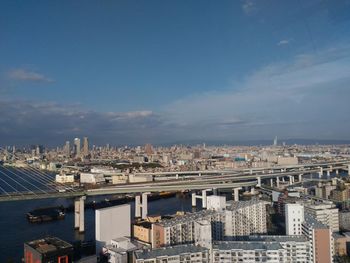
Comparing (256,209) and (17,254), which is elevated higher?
(256,209)

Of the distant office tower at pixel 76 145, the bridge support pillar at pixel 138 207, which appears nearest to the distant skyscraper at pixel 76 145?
the distant office tower at pixel 76 145

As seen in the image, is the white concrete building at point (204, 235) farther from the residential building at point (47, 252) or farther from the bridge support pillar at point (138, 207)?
the bridge support pillar at point (138, 207)

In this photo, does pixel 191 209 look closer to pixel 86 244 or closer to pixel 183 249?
pixel 86 244

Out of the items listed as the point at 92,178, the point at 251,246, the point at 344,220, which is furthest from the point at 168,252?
the point at 92,178

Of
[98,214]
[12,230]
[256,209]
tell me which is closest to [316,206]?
[256,209]

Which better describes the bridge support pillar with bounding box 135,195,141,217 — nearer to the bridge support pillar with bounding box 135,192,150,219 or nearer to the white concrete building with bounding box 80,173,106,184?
the bridge support pillar with bounding box 135,192,150,219

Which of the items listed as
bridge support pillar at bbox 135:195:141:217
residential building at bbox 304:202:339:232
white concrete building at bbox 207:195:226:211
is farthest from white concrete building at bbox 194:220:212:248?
bridge support pillar at bbox 135:195:141:217

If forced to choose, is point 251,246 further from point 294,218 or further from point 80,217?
point 80,217

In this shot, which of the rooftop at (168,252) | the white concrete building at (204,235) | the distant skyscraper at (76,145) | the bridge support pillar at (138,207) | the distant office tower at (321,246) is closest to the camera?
the rooftop at (168,252)

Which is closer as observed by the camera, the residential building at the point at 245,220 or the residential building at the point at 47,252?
the residential building at the point at 47,252
